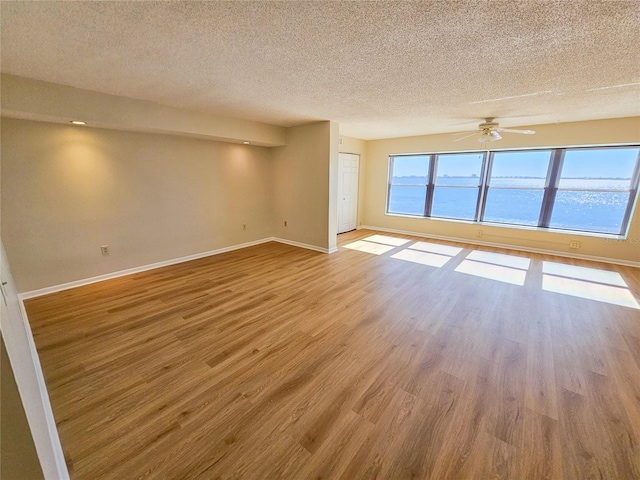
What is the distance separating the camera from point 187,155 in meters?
4.30

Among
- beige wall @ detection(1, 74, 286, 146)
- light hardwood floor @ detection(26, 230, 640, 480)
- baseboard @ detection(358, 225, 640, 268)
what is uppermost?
beige wall @ detection(1, 74, 286, 146)

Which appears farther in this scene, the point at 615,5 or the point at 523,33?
the point at 523,33

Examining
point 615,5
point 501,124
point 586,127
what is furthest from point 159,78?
point 586,127

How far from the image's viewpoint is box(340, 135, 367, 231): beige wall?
6301mm

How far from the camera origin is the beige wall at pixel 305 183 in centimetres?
473

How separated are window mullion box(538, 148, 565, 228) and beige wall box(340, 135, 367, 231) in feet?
12.8

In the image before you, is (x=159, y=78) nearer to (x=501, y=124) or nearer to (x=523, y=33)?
(x=523, y=33)

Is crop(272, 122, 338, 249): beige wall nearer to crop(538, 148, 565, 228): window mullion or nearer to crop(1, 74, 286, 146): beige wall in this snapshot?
crop(1, 74, 286, 146): beige wall

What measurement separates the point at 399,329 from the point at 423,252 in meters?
2.91

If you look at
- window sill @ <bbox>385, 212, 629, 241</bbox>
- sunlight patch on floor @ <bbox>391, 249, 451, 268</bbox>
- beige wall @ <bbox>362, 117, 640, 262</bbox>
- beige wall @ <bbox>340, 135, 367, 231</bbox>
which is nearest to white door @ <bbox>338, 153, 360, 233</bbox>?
beige wall @ <bbox>340, 135, 367, 231</bbox>

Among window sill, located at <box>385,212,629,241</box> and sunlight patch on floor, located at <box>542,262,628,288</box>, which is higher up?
window sill, located at <box>385,212,629,241</box>

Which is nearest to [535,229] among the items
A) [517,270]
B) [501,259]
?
[501,259]

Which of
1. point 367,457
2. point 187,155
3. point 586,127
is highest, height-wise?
point 586,127

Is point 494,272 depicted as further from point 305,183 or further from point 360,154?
point 360,154
